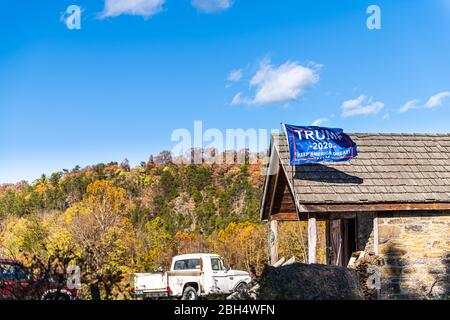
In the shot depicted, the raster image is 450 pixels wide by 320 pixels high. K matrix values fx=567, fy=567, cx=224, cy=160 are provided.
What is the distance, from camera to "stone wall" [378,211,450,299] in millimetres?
14938

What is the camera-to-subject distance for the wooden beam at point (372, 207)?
47.4 ft

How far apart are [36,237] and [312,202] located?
61.9ft

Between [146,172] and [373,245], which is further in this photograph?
[146,172]

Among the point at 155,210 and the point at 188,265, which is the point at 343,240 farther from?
the point at 155,210

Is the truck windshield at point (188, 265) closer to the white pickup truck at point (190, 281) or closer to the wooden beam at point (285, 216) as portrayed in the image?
the white pickup truck at point (190, 281)

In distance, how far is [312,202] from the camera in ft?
47.3

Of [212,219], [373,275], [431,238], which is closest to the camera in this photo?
[373,275]

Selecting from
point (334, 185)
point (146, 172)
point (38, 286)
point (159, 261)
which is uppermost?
point (146, 172)

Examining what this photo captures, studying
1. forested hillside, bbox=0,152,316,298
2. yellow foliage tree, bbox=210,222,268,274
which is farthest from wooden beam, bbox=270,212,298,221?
yellow foliage tree, bbox=210,222,268,274

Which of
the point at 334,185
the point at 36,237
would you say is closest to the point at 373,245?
the point at 334,185

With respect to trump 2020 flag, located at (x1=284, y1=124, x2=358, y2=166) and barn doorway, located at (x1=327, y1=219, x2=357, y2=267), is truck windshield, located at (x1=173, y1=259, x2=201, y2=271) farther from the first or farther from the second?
trump 2020 flag, located at (x1=284, y1=124, x2=358, y2=166)

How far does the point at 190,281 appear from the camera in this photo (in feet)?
57.3

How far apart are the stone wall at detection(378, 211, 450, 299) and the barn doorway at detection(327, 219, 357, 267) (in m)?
2.20

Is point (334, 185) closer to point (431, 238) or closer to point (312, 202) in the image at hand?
point (312, 202)
